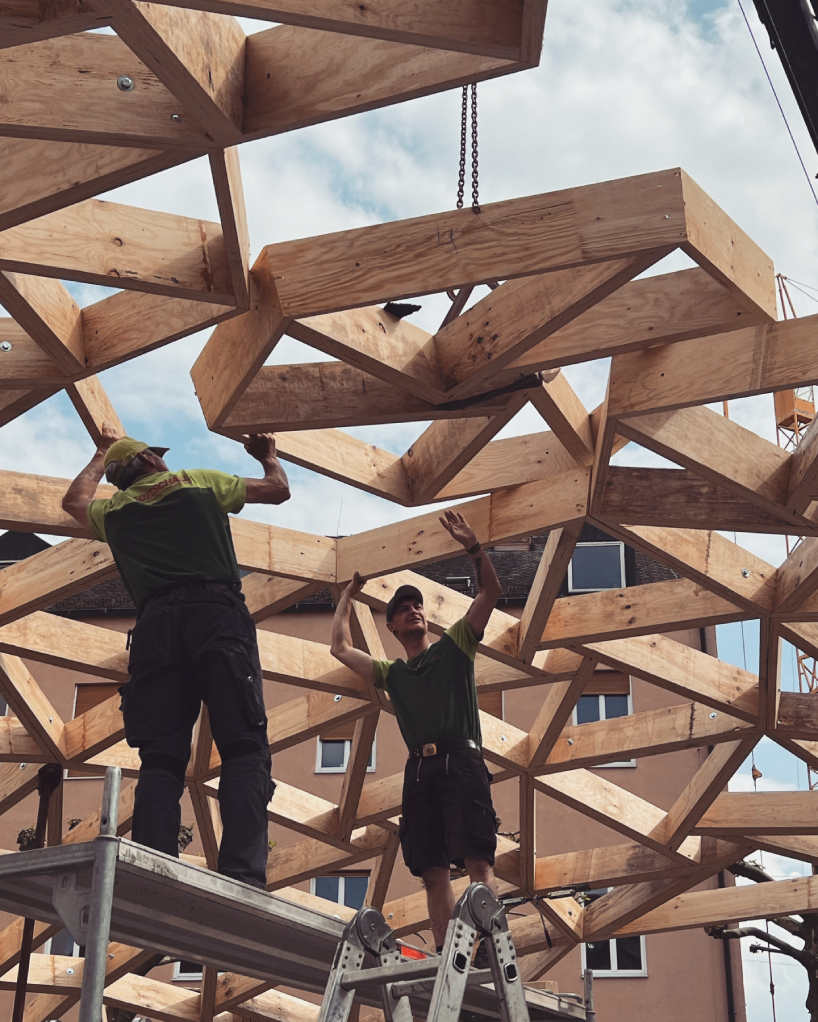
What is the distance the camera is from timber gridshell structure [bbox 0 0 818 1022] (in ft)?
23.6

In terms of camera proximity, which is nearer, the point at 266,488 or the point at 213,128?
the point at 213,128

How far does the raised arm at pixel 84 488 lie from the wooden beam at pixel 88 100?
241cm

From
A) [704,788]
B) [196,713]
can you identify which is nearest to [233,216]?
[196,713]

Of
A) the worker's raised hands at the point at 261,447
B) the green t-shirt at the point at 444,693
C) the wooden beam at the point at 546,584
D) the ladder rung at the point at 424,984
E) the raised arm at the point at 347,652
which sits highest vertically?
the wooden beam at the point at 546,584

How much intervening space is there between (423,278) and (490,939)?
411 cm

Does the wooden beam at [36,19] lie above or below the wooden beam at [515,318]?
below

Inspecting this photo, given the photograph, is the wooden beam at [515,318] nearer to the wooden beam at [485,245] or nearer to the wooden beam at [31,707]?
the wooden beam at [485,245]

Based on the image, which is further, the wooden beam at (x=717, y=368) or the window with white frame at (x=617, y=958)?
the window with white frame at (x=617, y=958)

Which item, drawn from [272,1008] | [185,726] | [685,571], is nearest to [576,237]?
[185,726]

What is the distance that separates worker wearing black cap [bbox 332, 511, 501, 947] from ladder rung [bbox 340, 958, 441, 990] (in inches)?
97.0

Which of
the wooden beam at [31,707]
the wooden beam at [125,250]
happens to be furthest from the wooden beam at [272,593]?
the wooden beam at [125,250]

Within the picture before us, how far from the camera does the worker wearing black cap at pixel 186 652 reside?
6.98 meters

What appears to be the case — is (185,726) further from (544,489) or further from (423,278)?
(544,489)

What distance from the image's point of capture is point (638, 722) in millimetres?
15914
